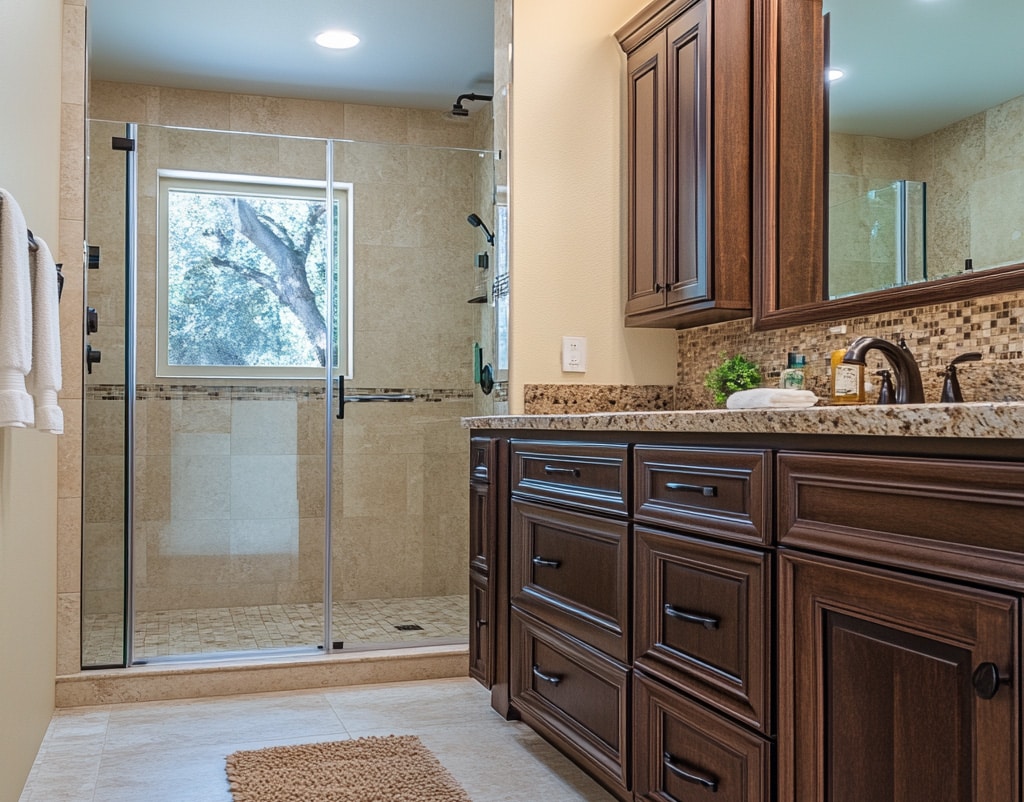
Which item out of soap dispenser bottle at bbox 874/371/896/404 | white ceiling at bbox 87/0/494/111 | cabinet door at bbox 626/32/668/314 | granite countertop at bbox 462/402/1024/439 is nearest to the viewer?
granite countertop at bbox 462/402/1024/439

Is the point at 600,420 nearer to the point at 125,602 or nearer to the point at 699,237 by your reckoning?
the point at 699,237

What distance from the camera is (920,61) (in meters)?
2.22

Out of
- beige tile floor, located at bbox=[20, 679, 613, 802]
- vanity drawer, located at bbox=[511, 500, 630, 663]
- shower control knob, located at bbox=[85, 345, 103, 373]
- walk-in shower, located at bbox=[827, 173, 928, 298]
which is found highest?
walk-in shower, located at bbox=[827, 173, 928, 298]

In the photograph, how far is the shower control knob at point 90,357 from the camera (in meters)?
3.05

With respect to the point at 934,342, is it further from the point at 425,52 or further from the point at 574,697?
the point at 425,52

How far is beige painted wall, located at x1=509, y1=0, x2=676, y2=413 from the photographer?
3.05 meters

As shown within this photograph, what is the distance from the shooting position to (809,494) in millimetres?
1396

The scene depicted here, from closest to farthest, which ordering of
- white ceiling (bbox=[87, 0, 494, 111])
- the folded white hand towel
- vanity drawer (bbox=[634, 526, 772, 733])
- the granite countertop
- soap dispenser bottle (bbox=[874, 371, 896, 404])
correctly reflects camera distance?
the granite countertop < vanity drawer (bbox=[634, 526, 772, 733]) < soap dispenser bottle (bbox=[874, 371, 896, 404]) < the folded white hand towel < white ceiling (bbox=[87, 0, 494, 111])

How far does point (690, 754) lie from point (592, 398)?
151cm

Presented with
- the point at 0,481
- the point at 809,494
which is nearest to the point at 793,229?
the point at 809,494

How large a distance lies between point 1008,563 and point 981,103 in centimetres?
133

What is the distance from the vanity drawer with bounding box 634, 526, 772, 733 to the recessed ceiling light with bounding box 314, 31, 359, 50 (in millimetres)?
2860

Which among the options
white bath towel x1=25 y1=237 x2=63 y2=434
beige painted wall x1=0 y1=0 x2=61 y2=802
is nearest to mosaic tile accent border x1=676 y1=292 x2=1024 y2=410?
white bath towel x1=25 y1=237 x2=63 y2=434

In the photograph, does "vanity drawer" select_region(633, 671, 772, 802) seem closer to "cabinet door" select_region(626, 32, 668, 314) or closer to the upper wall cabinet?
the upper wall cabinet
